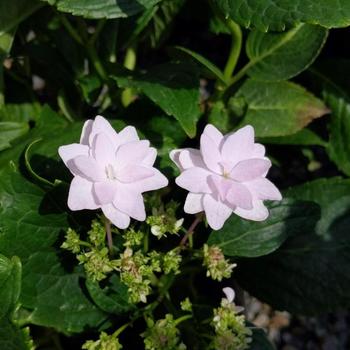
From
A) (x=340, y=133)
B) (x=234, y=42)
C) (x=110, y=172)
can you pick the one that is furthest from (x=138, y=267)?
(x=340, y=133)

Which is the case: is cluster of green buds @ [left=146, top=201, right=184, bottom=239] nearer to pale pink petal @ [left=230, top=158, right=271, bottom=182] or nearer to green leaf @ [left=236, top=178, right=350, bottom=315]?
pale pink petal @ [left=230, top=158, right=271, bottom=182]

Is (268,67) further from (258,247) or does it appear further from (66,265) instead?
(66,265)

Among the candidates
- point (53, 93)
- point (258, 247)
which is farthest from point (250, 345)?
point (53, 93)

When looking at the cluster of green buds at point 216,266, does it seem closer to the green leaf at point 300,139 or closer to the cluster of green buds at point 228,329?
the cluster of green buds at point 228,329

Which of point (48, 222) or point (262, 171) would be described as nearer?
point (262, 171)

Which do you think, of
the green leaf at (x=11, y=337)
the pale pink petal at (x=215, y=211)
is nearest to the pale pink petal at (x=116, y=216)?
the pale pink petal at (x=215, y=211)
